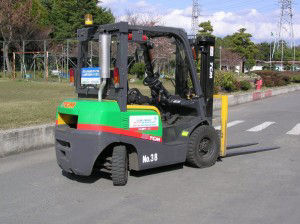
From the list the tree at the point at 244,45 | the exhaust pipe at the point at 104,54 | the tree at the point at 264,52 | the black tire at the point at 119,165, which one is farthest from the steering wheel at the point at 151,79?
the tree at the point at 264,52

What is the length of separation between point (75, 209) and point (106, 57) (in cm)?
217

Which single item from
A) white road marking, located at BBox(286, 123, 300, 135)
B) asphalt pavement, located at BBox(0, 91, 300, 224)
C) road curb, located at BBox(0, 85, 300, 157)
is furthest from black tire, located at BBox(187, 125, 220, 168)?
white road marking, located at BBox(286, 123, 300, 135)

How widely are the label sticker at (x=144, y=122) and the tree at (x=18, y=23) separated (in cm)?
3539

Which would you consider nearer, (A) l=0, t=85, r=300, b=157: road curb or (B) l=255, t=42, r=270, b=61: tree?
(A) l=0, t=85, r=300, b=157: road curb

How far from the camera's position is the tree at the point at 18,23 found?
40562 mm

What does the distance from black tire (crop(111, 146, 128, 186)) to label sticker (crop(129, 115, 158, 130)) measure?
1.30ft

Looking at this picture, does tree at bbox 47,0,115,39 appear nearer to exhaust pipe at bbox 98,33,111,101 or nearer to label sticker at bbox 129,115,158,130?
label sticker at bbox 129,115,158,130

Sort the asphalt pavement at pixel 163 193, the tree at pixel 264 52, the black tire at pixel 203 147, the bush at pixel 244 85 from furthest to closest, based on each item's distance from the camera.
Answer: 1. the tree at pixel 264 52
2. the bush at pixel 244 85
3. the black tire at pixel 203 147
4. the asphalt pavement at pixel 163 193

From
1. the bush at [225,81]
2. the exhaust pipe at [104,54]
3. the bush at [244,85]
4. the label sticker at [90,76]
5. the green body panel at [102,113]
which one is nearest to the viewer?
the exhaust pipe at [104,54]

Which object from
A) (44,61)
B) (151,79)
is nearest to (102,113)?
(151,79)

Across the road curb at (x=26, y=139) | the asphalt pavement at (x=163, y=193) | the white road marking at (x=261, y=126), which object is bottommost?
the asphalt pavement at (x=163, y=193)

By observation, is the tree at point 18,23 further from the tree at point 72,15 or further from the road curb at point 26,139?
the road curb at point 26,139

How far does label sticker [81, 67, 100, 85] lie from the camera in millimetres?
6847

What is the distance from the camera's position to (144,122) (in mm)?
6711
